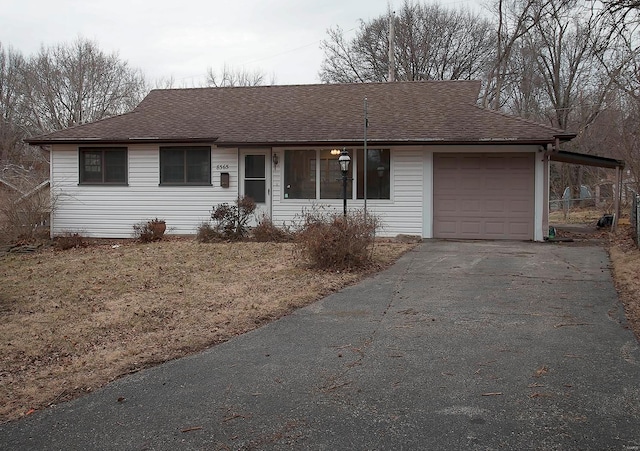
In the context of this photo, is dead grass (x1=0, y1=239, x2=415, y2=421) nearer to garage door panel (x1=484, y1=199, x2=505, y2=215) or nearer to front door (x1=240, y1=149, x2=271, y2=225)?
front door (x1=240, y1=149, x2=271, y2=225)

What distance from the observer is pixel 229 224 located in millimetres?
14094

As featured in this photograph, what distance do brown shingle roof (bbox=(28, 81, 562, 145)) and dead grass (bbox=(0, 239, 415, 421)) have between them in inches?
143

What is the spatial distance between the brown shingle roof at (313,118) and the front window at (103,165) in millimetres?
499

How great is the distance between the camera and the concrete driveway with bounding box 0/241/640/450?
345 cm

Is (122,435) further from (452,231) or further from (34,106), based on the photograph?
(34,106)

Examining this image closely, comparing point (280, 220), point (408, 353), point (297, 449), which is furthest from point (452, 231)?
point (297, 449)

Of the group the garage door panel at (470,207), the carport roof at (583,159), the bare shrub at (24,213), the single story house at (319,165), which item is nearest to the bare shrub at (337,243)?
the single story house at (319,165)

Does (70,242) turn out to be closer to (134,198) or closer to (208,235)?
(134,198)

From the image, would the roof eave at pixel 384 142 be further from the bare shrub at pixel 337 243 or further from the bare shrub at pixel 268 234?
the bare shrub at pixel 337 243

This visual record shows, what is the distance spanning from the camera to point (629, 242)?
42.1 feet

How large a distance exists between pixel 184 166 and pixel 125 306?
8893mm

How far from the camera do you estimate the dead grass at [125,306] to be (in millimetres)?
4796

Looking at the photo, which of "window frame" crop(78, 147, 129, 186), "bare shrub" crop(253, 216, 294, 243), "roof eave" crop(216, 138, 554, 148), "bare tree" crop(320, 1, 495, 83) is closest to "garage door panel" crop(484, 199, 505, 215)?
"roof eave" crop(216, 138, 554, 148)

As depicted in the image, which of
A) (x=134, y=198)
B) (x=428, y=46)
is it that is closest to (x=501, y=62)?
(x=428, y=46)
